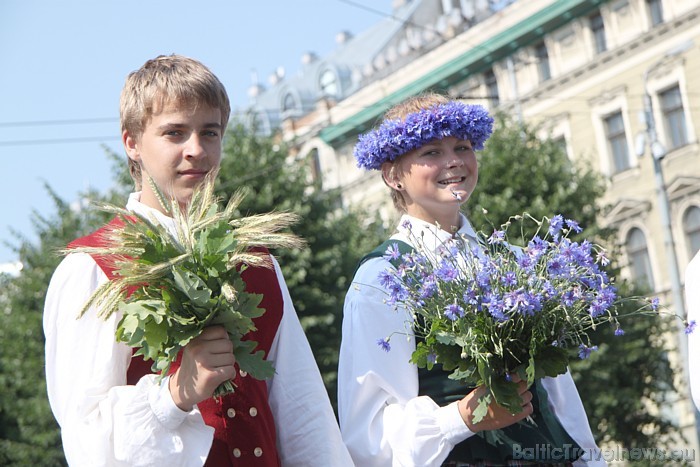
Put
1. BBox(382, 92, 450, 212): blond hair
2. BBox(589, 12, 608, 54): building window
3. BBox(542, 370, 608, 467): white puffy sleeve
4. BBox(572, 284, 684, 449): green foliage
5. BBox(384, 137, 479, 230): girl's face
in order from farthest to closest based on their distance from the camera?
BBox(589, 12, 608, 54): building window, BBox(572, 284, 684, 449): green foliage, BBox(382, 92, 450, 212): blond hair, BBox(384, 137, 479, 230): girl's face, BBox(542, 370, 608, 467): white puffy sleeve

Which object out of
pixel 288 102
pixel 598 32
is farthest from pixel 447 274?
pixel 288 102

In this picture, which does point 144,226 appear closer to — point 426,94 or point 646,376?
point 426,94

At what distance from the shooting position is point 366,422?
4.58 metres

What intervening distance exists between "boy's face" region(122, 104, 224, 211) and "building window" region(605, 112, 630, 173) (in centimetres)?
3156

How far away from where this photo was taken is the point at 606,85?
3491cm

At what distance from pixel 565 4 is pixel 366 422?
32.0 metres

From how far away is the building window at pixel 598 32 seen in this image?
115 feet

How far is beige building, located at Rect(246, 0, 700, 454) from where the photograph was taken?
32.2 meters

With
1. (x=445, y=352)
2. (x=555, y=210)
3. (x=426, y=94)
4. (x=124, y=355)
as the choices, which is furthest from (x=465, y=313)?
(x=555, y=210)

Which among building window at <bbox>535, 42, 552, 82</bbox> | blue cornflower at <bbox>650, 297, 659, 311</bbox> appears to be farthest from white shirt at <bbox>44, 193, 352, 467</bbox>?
building window at <bbox>535, 42, 552, 82</bbox>

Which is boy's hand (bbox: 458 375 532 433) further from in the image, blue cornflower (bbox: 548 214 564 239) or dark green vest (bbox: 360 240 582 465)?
blue cornflower (bbox: 548 214 564 239)

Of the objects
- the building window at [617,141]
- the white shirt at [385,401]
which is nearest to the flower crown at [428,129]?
the white shirt at [385,401]

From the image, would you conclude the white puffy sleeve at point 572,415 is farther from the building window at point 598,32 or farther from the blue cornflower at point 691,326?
the building window at point 598,32

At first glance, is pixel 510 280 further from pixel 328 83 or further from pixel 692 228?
pixel 328 83
